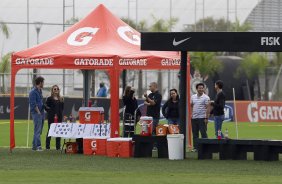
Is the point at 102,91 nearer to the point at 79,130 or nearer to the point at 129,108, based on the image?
the point at 129,108

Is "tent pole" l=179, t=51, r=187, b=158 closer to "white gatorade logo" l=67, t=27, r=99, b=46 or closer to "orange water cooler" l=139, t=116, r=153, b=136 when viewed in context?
"orange water cooler" l=139, t=116, r=153, b=136

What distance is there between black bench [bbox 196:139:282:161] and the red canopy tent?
9.60ft

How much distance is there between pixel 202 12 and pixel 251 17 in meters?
3.74

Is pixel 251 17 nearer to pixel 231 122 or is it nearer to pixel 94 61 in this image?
pixel 231 122

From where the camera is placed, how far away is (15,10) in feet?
181

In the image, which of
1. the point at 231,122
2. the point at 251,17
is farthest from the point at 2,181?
the point at 251,17

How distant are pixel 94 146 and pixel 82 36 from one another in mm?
3349

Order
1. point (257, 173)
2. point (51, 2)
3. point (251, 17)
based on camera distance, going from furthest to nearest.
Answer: point (251, 17) < point (51, 2) < point (257, 173)

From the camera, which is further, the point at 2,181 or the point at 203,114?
the point at 203,114

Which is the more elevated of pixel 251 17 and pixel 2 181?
pixel 251 17

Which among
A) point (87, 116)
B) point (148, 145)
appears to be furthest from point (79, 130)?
point (148, 145)

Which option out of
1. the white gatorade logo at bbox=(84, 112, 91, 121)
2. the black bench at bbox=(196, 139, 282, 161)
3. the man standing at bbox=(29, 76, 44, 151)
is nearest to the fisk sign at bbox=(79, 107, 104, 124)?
the white gatorade logo at bbox=(84, 112, 91, 121)

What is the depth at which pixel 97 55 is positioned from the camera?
26.2 metres

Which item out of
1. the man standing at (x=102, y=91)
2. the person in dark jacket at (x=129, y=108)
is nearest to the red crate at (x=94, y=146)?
the person in dark jacket at (x=129, y=108)
